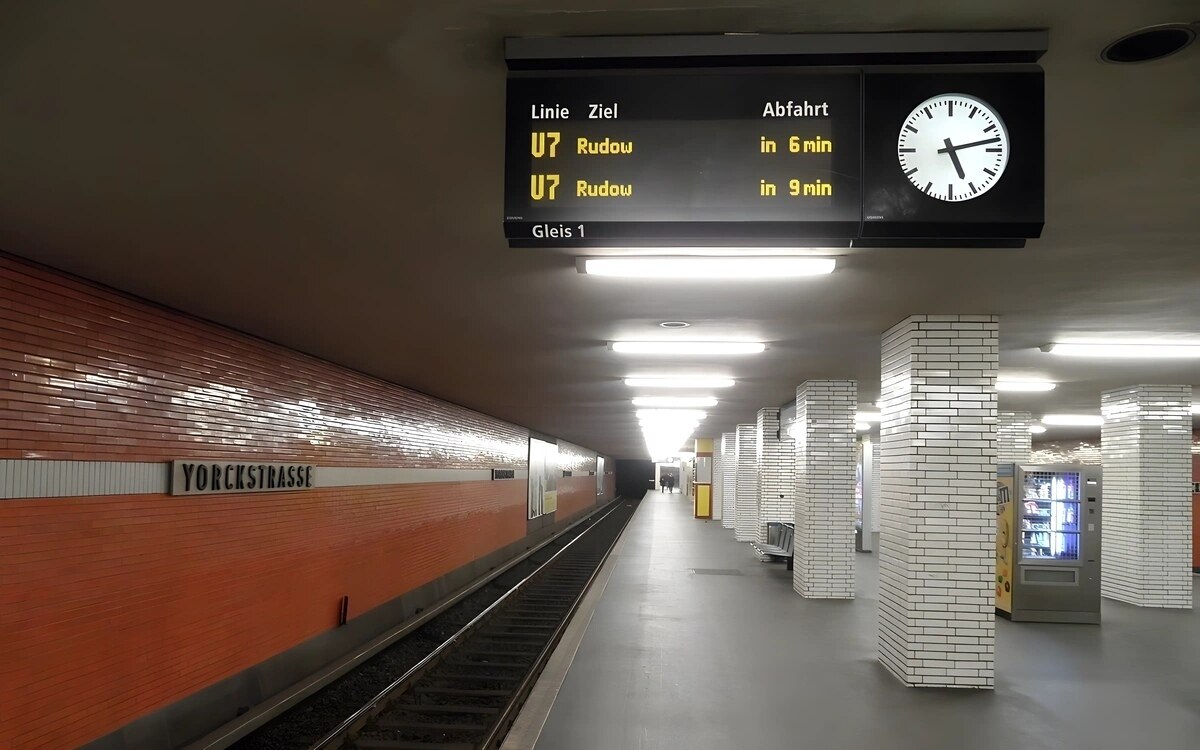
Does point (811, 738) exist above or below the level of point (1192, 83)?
below

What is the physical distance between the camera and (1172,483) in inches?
496

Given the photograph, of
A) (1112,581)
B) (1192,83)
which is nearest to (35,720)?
(1192,83)

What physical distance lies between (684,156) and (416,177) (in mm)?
1687

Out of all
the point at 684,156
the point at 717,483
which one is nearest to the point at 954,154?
the point at 684,156

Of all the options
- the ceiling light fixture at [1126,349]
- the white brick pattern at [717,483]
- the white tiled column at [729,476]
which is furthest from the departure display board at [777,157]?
the white brick pattern at [717,483]

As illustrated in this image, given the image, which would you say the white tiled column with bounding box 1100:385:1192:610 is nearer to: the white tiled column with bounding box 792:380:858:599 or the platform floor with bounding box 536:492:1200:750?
the platform floor with bounding box 536:492:1200:750

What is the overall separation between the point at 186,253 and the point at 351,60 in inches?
124

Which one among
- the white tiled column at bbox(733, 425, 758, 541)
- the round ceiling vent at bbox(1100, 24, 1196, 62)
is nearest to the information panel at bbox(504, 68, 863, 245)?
the round ceiling vent at bbox(1100, 24, 1196, 62)

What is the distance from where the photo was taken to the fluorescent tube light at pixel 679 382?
13148mm

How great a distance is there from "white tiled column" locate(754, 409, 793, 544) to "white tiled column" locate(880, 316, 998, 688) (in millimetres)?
10069

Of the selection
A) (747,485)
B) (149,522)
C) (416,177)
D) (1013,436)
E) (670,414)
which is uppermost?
(416,177)

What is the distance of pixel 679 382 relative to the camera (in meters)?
13.5

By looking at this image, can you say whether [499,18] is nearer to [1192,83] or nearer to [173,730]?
[1192,83]

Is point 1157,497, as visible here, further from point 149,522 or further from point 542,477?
point 542,477
